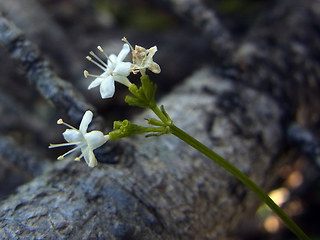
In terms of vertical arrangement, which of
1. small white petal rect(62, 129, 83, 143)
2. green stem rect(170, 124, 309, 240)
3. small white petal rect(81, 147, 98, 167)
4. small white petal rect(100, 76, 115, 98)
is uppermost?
small white petal rect(100, 76, 115, 98)

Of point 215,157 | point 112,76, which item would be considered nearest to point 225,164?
point 215,157

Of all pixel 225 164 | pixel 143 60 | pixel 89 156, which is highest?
pixel 143 60

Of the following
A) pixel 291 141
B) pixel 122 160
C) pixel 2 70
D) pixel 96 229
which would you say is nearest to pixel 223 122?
pixel 291 141

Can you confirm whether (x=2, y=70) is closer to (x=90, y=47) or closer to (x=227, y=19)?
(x=90, y=47)

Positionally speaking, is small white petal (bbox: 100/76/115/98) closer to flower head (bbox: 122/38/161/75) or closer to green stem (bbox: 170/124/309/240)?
flower head (bbox: 122/38/161/75)

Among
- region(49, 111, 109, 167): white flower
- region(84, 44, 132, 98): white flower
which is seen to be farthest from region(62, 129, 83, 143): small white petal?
region(84, 44, 132, 98): white flower

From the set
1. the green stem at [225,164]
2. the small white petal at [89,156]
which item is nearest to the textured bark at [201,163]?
the small white petal at [89,156]

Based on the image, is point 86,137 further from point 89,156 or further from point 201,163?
point 201,163
